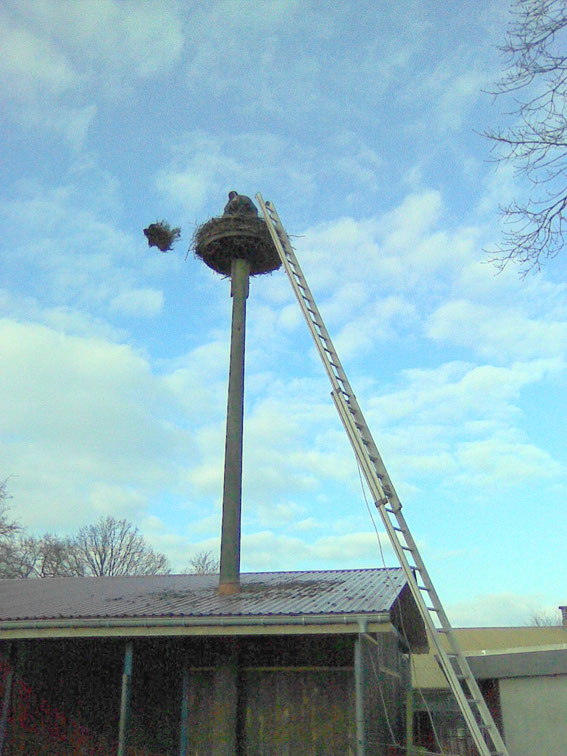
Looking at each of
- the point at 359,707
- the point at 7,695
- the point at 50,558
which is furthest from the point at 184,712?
the point at 50,558

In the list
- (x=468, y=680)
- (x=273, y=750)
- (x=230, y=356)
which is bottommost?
(x=273, y=750)

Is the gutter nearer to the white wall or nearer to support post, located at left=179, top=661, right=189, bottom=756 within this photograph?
support post, located at left=179, top=661, right=189, bottom=756

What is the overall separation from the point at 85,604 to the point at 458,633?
22234mm

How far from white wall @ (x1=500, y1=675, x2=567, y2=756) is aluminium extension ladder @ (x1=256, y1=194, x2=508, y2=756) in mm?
4691

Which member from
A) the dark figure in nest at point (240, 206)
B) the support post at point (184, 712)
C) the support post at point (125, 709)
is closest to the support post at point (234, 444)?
the dark figure in nest at point (240, 206)

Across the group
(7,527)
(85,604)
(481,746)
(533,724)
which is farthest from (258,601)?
(7,527)

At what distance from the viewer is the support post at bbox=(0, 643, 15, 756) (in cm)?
1148

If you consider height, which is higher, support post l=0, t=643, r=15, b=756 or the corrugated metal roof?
the corrugated metal roof

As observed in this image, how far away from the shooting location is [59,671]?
1295 cm

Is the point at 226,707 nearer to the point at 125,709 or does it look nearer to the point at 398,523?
the point at 125,709

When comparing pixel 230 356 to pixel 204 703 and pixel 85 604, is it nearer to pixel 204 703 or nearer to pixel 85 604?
pixel 85 604

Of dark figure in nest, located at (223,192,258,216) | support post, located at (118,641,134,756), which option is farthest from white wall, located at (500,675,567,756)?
dark figure in nest, located at (223,192,258,216)

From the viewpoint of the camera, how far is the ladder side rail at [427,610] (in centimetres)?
768

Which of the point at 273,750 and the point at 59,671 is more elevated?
the point at 59,671
